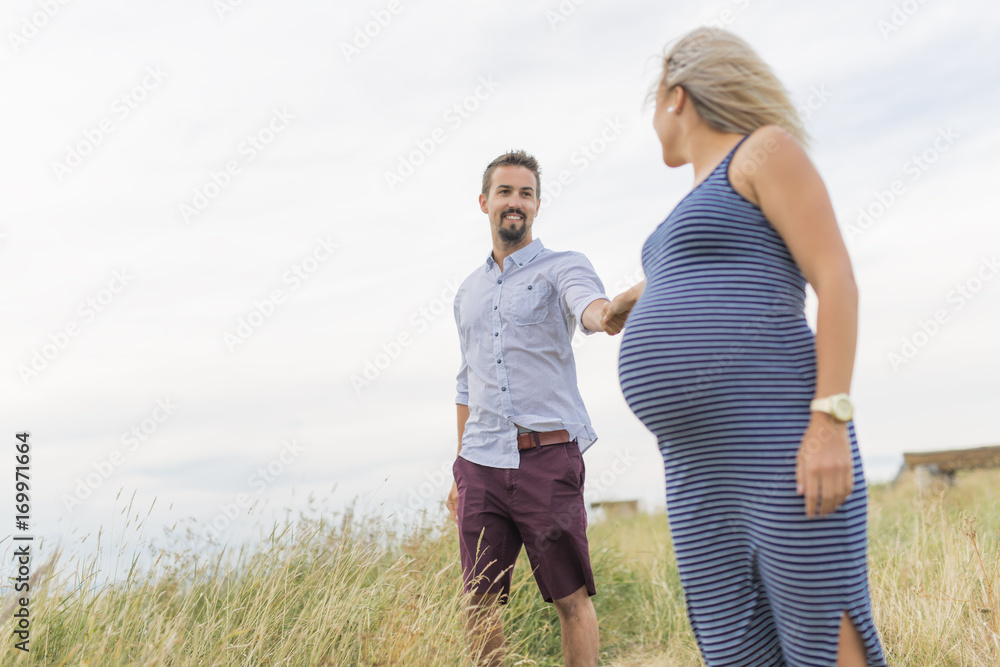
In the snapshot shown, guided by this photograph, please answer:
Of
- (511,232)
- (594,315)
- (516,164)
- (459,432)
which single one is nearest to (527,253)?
(511,232)

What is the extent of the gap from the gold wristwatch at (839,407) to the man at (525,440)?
1.50 meters

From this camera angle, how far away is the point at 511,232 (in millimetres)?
3770

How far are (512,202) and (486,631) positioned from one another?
1.96 meters

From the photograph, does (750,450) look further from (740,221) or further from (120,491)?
(120,491)

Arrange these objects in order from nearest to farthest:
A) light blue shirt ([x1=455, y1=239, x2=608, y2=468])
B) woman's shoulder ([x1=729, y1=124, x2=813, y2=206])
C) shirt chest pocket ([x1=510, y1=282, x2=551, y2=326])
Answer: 1. woman's shoulder ([x1=729, y1=124, x2=813, y2=206])
2. light blue shirt ([x1=455, y1=239, x2=608, y2=468])
3. shirt chest pocket ([x1=510, y1=282, x2=551, y2=326])

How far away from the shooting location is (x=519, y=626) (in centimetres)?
471

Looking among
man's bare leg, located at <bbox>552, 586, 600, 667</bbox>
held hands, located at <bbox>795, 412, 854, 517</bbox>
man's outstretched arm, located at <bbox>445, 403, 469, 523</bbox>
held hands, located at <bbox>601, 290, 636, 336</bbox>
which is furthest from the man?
held hands, located at <bbox>795, 412, 854, 517</bbox>

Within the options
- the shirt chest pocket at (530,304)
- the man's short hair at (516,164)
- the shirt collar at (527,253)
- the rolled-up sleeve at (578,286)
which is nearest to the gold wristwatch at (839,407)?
the rolled-up sleeve at (578,286)

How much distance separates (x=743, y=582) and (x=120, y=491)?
9.54 ft

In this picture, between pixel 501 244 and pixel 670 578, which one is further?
pixel 670 578

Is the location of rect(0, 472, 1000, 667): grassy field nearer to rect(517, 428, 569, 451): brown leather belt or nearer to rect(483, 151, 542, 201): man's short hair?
rect(517, 428, 569, 451): brown leather belt

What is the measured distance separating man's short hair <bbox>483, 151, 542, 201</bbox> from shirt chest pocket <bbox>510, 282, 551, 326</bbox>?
549 millimetres

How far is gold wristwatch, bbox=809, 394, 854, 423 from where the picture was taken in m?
1.67

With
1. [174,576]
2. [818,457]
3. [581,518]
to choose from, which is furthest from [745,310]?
[174,576]
